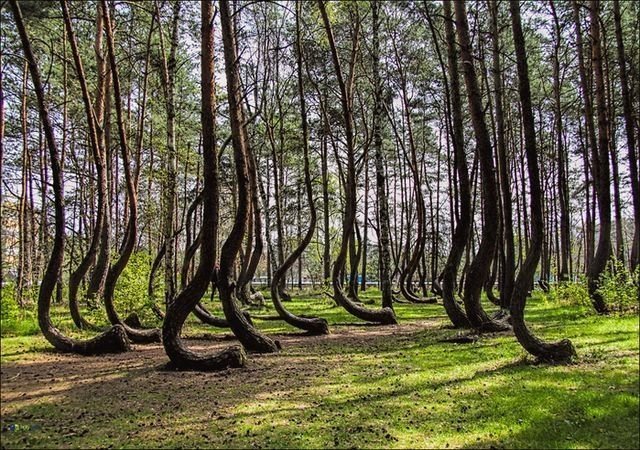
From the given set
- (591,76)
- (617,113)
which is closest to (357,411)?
(591,76)

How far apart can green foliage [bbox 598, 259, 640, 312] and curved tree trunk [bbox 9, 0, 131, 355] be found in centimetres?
1105

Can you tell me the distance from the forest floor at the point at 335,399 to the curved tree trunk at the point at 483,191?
7.09 feet

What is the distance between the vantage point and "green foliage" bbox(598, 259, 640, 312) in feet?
35.8

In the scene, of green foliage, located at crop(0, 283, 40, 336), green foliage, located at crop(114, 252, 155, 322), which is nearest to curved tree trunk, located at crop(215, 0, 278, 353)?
green foliage, located at crop(0, 283, 40, 336)

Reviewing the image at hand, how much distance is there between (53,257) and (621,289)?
1185 cm

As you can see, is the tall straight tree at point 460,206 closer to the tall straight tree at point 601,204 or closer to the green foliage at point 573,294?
the tall straight tree at point 601,204

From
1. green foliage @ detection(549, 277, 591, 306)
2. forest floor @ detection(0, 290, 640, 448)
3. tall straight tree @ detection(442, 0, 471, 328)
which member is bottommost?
forest floor @ detection(0, 290, 640, 448)

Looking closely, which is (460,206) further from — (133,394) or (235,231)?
(133,394)

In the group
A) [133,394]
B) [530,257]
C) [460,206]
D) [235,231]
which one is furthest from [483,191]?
[133,394]

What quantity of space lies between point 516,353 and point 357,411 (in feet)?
13.3

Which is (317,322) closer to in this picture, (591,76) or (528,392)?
(528,392)

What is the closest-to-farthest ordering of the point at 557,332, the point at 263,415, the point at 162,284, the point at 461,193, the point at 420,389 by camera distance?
1. the point at 263,415
2. the point at 420,389
3. the point at 557,332
4. the point at 461,193
5. the point at 162,284

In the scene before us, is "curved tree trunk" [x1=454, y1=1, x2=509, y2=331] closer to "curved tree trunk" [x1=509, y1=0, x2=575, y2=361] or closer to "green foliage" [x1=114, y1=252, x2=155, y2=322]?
"curved tree trunk" [x1=509, y1=0, x2=575, y2=361]

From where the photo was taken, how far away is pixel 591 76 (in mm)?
17406
